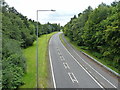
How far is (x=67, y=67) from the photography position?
25438 mm

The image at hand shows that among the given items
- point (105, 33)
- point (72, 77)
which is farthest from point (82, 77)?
point (105, 33)

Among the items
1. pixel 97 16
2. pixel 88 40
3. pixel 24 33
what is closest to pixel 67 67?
pixel 88 40

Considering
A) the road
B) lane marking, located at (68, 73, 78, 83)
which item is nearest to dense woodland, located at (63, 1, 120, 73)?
the road

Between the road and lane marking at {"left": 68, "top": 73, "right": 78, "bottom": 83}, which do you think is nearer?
the road

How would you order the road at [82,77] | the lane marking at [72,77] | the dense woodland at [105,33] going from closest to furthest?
the road at [82,77]
the lane marking at [72,77]
the dense woodland at [105,33]

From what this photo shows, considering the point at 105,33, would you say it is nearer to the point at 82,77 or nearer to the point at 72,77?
the point at 82,77

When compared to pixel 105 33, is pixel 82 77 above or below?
below

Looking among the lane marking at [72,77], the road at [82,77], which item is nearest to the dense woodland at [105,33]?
the road at [82,77]

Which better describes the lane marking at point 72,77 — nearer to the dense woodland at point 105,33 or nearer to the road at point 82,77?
the road at point 82,77

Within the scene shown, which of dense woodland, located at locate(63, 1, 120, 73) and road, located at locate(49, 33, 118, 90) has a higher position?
A: dense woodland, located at locate(63, 1, 120, 73)

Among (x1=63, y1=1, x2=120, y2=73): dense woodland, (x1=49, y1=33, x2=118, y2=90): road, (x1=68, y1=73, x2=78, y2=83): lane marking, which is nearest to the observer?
(x1=49, y1=33, x2=118, y2=90): road

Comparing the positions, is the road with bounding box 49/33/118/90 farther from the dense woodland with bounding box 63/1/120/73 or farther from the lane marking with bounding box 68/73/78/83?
the dense woodland with bounding box 63/1/120/73

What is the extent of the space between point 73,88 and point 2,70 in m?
7.67

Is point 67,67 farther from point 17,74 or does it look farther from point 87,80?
point 17,74
